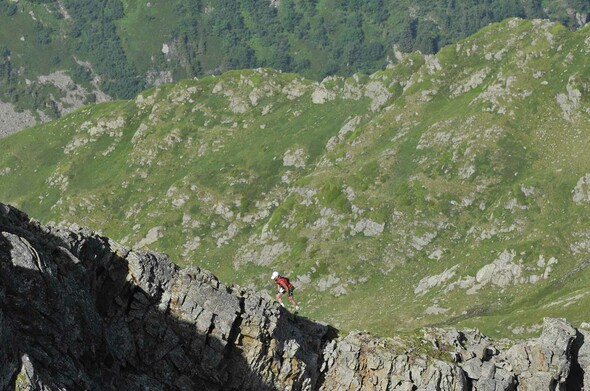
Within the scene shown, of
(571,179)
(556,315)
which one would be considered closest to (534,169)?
(571,179)

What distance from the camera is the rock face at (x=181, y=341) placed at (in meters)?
37.4

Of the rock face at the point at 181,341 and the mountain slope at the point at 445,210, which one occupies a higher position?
the rock face at the point at 181,341

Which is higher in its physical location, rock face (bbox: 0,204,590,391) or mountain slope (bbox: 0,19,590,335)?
rock face (bbox: 0,204,590,391)

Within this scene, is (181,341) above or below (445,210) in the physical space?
above

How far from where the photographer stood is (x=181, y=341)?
47531 mm

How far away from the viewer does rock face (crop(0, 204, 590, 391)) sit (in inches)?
1471

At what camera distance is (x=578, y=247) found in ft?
419

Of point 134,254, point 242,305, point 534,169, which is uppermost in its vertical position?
point 134,254

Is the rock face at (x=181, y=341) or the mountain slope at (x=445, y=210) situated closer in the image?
the rock face at (x=181, y=341)

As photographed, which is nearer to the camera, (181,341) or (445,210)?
(181,341)

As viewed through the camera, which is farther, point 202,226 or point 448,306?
point 202,226

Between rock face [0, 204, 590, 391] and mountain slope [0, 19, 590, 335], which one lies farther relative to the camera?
mountain slope [0, 19, 590, 335]

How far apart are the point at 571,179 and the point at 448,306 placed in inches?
1357

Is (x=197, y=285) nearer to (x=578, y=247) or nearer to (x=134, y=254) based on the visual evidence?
(x=134, y=254)
